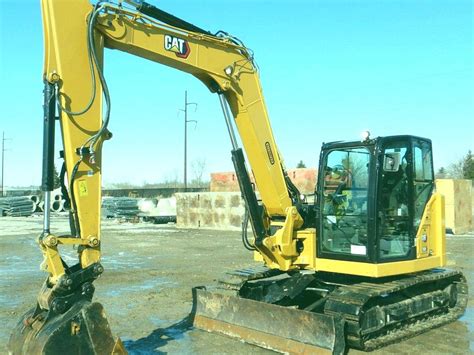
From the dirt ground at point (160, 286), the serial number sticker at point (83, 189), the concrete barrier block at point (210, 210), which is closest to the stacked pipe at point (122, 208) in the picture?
the concrete barrier block at point (210, 210)

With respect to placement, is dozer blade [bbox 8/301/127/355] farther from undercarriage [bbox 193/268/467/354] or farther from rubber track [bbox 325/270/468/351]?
rubber track [bbox 325/270/468/351]

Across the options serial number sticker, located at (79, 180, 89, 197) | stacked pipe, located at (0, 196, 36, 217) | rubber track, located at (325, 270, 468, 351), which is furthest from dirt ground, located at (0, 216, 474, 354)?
stacked pipe, located at (0, 196, 36, 217)

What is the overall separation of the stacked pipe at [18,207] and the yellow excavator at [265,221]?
125ft

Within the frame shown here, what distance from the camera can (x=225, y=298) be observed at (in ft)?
23.9

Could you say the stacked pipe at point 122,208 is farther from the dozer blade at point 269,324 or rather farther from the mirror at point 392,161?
the mirror at point 392,161

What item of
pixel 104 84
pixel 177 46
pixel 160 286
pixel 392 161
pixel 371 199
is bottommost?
pixel 160 286

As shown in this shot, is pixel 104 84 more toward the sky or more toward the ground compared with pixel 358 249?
more toward the sky

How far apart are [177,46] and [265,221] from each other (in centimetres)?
268

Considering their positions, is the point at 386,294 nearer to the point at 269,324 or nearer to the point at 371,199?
the point at 371,199

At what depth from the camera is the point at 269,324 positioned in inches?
264

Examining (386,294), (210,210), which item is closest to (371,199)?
(386,294)

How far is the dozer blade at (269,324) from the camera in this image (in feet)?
20.1

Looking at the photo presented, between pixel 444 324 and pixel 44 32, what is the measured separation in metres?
6.46

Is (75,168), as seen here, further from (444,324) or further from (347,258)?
(444,324)
